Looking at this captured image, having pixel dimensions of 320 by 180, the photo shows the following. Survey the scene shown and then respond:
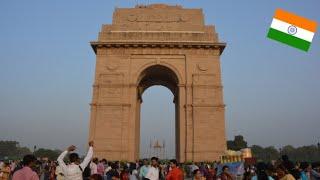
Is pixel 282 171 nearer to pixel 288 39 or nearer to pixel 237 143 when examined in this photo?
pixel 288 39

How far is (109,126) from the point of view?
27.1 meters

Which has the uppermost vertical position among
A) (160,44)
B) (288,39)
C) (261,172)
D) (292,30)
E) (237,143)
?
(160,44)

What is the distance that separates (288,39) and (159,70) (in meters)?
25.0

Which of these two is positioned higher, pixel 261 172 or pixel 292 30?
pixel 292 30

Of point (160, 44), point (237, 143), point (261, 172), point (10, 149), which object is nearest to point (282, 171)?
point (261, 172)

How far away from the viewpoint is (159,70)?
101 feet

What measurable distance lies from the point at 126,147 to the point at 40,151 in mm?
68865

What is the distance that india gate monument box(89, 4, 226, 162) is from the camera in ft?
88.3

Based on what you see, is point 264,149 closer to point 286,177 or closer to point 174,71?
point 174,71

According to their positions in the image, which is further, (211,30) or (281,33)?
(211,30)

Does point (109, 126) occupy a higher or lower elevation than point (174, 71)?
lower

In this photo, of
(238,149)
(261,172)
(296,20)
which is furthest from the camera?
(238,149)

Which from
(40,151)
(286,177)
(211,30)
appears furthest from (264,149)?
(286,177)

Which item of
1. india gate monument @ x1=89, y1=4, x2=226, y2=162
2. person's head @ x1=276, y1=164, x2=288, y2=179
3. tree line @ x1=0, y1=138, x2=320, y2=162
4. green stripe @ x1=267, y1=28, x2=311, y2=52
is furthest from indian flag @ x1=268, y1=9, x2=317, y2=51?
tree line @ x1=0, y1=138, x2=320, y2=162
